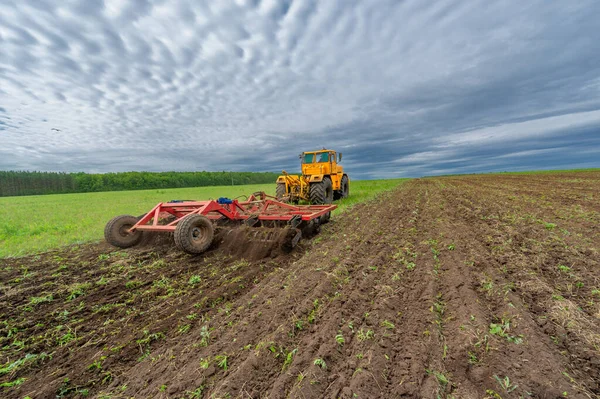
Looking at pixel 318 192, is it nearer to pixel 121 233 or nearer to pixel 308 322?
pixel 121 233

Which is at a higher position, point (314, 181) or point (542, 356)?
point (314, 181)

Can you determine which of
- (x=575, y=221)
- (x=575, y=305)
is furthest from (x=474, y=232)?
(x=575, y=305)

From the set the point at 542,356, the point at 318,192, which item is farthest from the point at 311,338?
the point at 318,192

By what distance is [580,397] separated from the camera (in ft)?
5.80

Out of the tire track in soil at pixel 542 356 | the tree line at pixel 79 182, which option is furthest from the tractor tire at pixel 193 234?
the tree line at pixel 79 182

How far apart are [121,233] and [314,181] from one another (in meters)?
7.24

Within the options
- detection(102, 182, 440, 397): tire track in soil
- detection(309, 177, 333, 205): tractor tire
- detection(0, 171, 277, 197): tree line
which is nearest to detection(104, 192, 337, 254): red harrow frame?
detection(102, 182, 440, 397): tire track in soil

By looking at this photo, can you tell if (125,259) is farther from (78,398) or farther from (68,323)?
(78,398)

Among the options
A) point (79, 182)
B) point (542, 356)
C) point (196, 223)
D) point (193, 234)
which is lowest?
point (542, 356)

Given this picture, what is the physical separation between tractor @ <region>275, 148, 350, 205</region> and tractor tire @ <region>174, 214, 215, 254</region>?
527cm

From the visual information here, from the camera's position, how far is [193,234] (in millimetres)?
5000

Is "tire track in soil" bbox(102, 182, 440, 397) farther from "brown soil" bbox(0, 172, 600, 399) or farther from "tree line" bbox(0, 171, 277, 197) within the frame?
"tree line" bbox(0, 171, 277, 197)

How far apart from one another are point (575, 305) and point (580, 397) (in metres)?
1.68

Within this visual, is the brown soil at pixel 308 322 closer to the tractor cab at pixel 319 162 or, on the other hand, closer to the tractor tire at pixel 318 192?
the tractor tire at pixel 318 192
